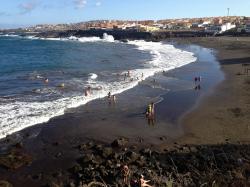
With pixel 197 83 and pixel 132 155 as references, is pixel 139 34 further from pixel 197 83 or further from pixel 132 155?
pixel 132 155

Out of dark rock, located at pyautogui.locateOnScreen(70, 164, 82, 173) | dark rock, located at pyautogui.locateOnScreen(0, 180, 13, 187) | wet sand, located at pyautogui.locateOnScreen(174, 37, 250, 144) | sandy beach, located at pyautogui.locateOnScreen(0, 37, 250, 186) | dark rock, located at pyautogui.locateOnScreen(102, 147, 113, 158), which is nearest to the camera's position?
dark rock, located at pyautogui.locateOnScreen(0, 180, 13, 187)

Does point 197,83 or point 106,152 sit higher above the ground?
point 106,152

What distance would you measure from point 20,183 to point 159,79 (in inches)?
Answer: 908

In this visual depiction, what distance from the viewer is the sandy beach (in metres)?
13.6

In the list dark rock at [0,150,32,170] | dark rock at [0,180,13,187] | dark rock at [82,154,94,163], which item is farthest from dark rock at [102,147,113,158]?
dark rock at [0,180,13,187]

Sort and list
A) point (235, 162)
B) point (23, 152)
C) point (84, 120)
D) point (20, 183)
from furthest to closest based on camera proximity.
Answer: point (84, 120)
point (23, 152)
point (20, 183)
point (235, 162)

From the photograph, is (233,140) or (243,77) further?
(243,77)

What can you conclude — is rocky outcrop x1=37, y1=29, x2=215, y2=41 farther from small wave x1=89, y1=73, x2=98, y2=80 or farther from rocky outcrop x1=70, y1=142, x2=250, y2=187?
rocky outcrop x1=70, y1=142, x2=250, y2=187

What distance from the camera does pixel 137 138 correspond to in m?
17.8

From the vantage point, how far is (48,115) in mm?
21844

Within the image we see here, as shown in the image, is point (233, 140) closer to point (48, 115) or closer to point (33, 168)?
point (33, 168)

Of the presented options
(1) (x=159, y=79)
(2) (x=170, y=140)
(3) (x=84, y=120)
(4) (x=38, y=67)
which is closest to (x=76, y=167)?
(2) (x=170, y=140)

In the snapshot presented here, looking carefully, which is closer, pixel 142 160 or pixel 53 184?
pixel 53 184

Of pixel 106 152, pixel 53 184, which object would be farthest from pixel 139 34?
pixel 53 184
